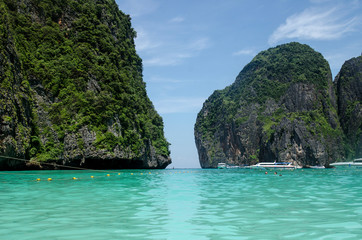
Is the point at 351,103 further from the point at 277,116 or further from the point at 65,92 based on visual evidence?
the point at 65,92

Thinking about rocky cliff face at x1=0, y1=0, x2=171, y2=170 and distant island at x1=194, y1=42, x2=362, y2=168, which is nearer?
rocky cliff face at x1=0, y1=0, x2=171, y2=170

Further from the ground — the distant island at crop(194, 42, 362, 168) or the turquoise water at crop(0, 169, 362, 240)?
the distant island at crop(194, 42, 362, 168)

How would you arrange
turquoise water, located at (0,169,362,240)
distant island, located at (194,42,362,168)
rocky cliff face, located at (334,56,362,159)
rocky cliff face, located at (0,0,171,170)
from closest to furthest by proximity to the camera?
turquoise water, located at (0,169,362,240) → rocky cliff face, located at (0,0,171,170) → distant island, located at (194,42,362,168) → rocky cliff face, located at (334,56,362,159)

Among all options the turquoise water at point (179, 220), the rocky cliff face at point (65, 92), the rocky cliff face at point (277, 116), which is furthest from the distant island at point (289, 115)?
the turquoise water at point (179, 220)

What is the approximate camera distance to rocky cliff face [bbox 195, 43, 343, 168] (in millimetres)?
108438

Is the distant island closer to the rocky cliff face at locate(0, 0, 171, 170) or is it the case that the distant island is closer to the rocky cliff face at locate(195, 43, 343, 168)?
the rocky cliff face at locate(195, 43, 343, 168)

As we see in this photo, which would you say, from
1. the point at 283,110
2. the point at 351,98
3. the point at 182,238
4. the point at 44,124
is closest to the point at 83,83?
the point at 44,124

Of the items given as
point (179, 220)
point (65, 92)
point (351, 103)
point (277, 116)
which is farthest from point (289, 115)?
point (179, 220)

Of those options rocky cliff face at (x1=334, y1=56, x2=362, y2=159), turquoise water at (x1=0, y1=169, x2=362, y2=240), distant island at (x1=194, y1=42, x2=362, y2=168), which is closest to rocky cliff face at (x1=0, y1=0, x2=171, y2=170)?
turquoise water at (x1=0, y1=169, x2=362, y2=240)

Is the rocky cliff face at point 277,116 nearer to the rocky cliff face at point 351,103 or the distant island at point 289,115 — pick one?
the distant island at point 289,115

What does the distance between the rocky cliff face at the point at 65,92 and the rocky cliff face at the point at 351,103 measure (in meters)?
91.7

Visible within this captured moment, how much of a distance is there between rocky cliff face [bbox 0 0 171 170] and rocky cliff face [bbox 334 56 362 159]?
91743mm

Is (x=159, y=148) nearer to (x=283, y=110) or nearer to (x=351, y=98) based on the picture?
(x=283, y=110)

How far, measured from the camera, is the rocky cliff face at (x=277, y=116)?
108m
